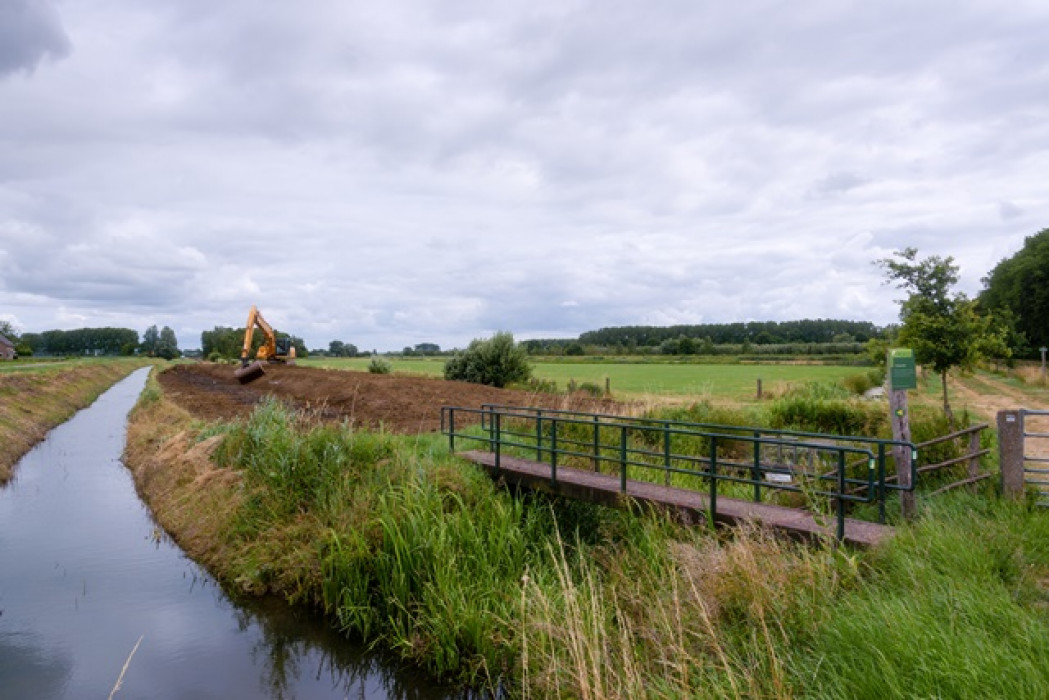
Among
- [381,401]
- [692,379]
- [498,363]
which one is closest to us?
[381,401]

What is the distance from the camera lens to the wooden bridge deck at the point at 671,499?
7168 millimetres

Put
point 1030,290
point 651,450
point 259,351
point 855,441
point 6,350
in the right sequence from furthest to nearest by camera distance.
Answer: point 6,350 < point 1030,290 < point 259,351 < point 855,441 < point 651,450

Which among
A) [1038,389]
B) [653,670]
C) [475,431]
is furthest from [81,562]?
[1038,389]

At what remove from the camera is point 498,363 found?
1374 inches

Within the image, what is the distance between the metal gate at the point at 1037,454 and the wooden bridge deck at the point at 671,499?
10.6ft

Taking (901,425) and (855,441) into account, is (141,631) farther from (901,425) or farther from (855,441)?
(855,441)

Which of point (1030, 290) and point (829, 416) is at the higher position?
point (1030, 290)

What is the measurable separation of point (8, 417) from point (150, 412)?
4481 millimetres

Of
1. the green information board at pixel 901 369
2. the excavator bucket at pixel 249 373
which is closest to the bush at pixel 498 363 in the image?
the excavator bucket at pixel 249 373

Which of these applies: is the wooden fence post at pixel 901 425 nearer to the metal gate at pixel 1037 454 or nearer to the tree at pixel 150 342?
the metal gate at pixel 1037 454

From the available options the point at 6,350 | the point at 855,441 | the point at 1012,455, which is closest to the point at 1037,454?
the point at 855,441

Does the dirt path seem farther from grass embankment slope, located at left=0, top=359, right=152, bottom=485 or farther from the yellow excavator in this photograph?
grass embankment slope, located at left=0, top=359, right=152, bottom=485

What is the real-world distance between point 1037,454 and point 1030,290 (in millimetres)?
71022

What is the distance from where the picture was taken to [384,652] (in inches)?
322
